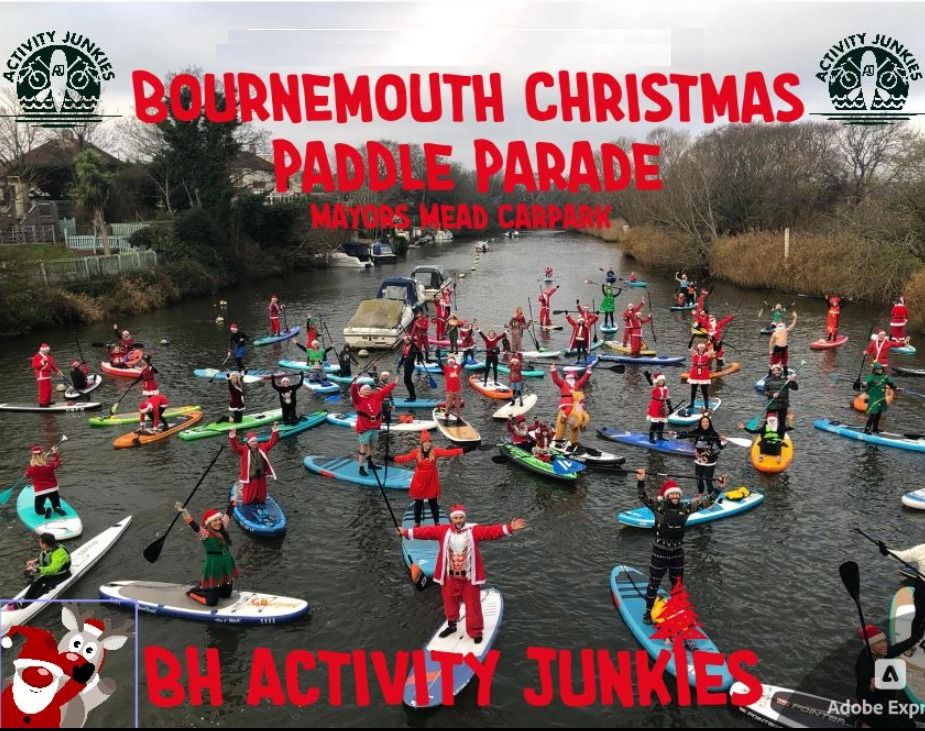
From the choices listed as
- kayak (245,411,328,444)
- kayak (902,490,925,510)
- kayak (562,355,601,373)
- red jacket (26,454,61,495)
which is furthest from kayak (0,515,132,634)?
kayak (902,490,925,510)

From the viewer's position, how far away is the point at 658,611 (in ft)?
31.9

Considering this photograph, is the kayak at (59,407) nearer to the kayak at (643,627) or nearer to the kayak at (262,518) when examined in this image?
the kayak at (262,518)

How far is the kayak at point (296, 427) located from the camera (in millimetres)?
18266

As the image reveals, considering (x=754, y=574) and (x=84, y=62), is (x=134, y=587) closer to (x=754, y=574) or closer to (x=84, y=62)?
(x=754, y=574)

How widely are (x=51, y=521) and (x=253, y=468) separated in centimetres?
423

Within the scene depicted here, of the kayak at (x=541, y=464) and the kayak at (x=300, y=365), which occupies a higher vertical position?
the kayak at (x=300, y=365)

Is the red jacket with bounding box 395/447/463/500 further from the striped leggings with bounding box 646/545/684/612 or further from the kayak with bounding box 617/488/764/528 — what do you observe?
the striped leggings with bounding box 646/545/684/612

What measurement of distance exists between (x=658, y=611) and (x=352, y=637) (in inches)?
181

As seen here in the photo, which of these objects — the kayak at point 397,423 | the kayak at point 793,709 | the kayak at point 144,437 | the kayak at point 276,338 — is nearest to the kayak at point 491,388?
A: the kayak at point 397,423

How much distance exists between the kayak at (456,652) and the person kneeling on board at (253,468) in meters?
5.34

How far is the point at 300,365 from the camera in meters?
26.5

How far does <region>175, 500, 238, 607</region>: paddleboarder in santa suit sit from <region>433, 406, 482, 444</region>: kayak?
25.3 ft

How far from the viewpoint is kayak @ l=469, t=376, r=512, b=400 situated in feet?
69.9

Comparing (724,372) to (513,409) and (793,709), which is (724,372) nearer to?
(513,409)
